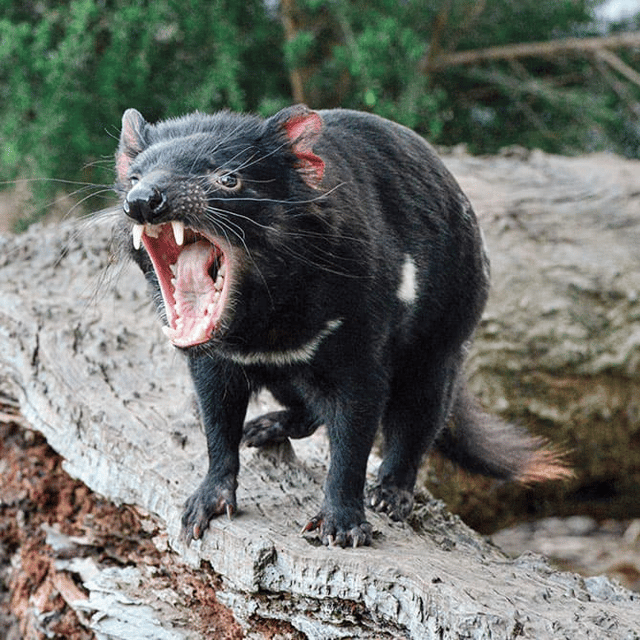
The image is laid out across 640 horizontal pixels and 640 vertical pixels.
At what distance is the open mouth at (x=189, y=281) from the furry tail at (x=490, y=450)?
114 centimetres

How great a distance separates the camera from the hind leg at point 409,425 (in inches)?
97.3

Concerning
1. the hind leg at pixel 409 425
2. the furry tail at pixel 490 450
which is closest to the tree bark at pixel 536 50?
the furry tail at pixel 490 450

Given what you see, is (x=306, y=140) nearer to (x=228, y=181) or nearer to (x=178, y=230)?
(x=228, y=181)

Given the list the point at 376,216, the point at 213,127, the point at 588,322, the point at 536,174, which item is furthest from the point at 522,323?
the point at 213,127

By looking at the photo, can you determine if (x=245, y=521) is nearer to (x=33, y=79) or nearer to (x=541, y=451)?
(x=541, y=451)

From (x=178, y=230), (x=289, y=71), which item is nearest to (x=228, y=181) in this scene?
(x=178, y=230)

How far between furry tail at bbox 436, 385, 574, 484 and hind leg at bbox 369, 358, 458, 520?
40cm

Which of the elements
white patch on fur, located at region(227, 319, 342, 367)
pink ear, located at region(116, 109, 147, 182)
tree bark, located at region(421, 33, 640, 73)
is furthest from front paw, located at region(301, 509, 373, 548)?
tree bark, located at region(421, 33, 640, 73)

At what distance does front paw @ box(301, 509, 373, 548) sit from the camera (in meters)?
2.14

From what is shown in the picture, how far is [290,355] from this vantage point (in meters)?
2.15

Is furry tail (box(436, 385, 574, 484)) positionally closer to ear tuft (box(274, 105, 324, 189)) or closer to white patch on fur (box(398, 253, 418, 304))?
white patch on fur (box(398, 253, 418, 304))

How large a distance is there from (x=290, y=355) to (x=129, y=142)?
1.94 ft

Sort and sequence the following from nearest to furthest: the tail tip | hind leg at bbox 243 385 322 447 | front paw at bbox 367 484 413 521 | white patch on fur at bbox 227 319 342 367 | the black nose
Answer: the black nose
white patch on fur at bbox 227 319 342 367
front paw at bbox 367 484 413 521
hind leg at bbox 243 385 322 447
the tail tip

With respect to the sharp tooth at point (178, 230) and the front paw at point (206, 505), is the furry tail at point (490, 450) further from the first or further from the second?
the sharp tooth at point (178, 230)
